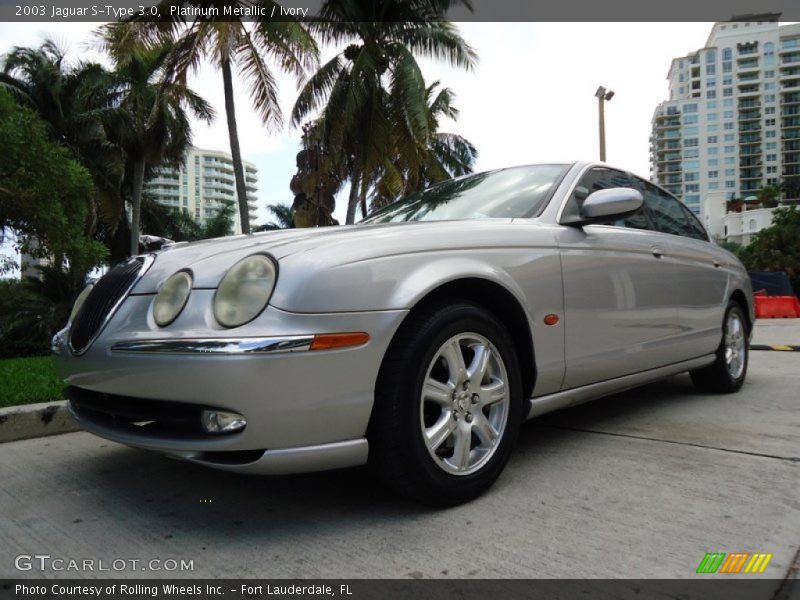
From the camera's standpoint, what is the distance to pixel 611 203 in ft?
9.08

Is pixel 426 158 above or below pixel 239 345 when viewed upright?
above

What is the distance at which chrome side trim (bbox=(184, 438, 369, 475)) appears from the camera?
1884 mm

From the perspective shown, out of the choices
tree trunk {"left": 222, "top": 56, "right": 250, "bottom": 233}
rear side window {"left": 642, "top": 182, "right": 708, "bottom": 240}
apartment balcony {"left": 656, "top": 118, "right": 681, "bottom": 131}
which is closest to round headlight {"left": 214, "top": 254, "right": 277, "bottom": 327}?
rear side window {"left": 642, "top": 182, "right": 708, "bottom": 240}

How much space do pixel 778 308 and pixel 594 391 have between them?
13.0 m

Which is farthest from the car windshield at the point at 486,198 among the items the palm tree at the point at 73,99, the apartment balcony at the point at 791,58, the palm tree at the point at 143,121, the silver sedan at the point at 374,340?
the apartment balcony at the point at 791,58

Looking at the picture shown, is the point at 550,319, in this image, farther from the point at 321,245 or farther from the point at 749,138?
the point at 749,138

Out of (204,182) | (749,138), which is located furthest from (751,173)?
(204,182)

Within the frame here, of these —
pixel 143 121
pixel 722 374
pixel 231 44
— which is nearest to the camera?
pixel 722 374

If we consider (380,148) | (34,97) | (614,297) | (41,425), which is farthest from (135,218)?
(614,297)

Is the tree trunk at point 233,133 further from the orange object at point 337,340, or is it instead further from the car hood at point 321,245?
the orange object at point 337,340

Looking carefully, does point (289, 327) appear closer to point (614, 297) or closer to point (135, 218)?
point (614, 297)

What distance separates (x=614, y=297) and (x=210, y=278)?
1870mm

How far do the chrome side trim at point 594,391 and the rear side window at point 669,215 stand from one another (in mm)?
828

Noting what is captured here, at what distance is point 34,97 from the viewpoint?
2222 cm
